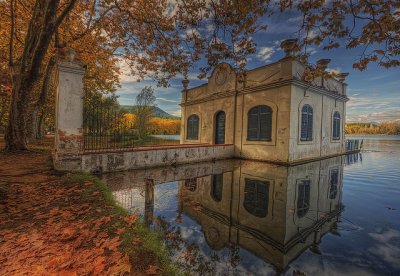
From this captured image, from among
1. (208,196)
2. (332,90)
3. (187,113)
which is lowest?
(208,196)

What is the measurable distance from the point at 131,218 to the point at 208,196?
293cm

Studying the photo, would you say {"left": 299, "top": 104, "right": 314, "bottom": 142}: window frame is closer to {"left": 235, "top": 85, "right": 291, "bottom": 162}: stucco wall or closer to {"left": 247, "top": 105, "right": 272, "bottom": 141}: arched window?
{"left": 235, "top": 85, "right": 291, "bottom": 162}: stucco wall

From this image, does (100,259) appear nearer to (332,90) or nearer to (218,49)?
(218,49)

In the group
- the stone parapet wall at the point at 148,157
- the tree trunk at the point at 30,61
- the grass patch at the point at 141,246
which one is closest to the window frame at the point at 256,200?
the grass patch at the point at 141,246

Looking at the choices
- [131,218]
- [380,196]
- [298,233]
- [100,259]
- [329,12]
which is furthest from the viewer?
[380,196]

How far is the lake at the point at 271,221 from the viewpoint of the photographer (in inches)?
110

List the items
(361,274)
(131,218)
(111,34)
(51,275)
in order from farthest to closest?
(111,34) → (131,218) → (361,274) → (51,275)

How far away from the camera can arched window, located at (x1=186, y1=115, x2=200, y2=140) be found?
17.2 meters

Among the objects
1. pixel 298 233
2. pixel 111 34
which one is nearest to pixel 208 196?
pixel 298 233

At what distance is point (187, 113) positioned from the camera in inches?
720

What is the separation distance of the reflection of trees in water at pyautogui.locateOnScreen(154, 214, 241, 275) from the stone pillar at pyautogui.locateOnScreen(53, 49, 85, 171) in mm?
5028

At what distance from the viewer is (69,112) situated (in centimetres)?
647

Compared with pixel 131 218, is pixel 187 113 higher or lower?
higher

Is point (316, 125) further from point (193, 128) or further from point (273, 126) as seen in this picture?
point (193, 128)
